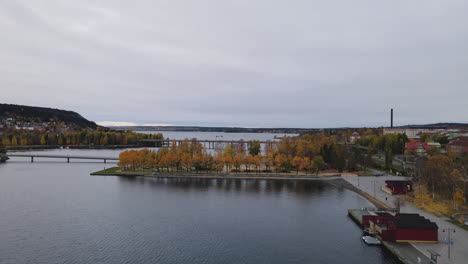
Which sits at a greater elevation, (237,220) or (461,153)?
(461,153)

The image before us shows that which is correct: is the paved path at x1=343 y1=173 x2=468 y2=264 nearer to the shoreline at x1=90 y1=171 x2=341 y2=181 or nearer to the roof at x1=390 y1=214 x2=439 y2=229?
the roof at x1=390 y1=214 x2=439 y2=229

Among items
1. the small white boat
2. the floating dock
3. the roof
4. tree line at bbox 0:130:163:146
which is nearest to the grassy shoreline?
→ the roof

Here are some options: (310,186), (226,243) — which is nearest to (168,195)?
(226,243)

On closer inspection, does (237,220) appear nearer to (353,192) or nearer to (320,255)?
(320,255)

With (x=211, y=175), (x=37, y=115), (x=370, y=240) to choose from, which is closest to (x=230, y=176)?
(x=211, y=175)

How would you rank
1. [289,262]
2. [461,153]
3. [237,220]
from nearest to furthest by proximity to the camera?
[289,262], [237,220], [461,153]

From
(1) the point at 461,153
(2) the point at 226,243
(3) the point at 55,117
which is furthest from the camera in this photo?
(3) the point at 55,117

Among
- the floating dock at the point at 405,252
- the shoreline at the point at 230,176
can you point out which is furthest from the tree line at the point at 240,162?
the floating dock at the point at 405,252
